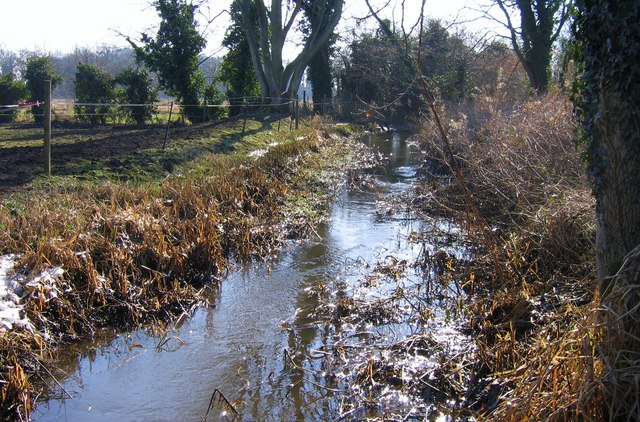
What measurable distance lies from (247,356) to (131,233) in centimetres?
284

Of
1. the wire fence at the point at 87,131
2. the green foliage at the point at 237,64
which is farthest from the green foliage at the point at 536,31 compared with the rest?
the green foliage at the point at 237,64

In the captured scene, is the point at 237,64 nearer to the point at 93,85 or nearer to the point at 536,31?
the point at 93,85

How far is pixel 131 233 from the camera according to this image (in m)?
7.58

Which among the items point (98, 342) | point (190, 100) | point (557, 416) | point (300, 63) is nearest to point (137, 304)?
point (98, 342)

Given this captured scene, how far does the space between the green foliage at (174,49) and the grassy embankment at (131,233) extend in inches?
422

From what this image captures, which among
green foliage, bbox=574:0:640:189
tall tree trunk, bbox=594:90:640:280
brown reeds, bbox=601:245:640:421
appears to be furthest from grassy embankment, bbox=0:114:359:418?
green foliage, bbox=574:0:640:189

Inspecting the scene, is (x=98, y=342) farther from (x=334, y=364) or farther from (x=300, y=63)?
(x=300, y=63)

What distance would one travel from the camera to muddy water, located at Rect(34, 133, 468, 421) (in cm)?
483

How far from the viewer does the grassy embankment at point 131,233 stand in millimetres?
5730

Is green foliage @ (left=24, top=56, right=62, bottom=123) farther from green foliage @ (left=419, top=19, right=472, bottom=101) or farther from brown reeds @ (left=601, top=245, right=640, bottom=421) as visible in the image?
brown reeds @ (left=601, top=245, right=640, bottom=421)

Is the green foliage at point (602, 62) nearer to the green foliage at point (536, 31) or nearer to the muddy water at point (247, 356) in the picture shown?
the muddy water at point (247, 356)

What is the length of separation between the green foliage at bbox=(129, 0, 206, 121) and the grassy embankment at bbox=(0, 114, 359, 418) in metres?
10.7

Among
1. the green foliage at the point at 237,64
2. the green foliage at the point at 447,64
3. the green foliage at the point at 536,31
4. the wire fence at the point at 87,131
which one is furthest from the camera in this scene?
the green foliage at the point at 237,64

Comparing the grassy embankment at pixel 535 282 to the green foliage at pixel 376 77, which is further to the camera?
the green foliage at pixel 376 77
